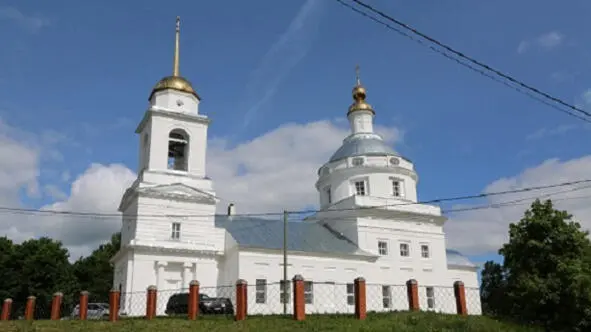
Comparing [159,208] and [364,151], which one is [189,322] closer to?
[159,208]

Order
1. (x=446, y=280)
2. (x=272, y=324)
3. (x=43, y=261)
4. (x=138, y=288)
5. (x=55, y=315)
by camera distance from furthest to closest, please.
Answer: (x=43, y=261)
(x=446, y=280)
(x=138, y=288)
(x=55, y=315)
(x=272, y=324)

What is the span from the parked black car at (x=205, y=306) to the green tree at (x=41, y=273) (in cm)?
2445

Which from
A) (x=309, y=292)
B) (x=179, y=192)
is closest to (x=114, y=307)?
(x=179, y=192)

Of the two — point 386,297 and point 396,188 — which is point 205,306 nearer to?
point 386,297

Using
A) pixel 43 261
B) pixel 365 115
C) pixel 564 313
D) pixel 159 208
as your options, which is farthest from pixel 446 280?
pixel 43 261

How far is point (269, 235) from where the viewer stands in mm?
32531

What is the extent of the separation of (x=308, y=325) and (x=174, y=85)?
20203mm

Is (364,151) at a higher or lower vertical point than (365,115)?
lower

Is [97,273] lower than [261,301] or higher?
higher

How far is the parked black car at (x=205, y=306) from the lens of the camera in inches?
850

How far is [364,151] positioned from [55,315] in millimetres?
24153

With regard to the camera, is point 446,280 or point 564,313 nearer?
point 564,313

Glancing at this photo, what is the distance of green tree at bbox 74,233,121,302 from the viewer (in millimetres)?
51969

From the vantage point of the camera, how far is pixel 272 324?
15.1 meters
